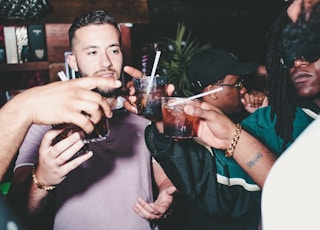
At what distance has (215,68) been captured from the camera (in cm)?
310

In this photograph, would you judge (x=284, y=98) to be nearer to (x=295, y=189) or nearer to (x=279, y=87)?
(x=279, y=87)

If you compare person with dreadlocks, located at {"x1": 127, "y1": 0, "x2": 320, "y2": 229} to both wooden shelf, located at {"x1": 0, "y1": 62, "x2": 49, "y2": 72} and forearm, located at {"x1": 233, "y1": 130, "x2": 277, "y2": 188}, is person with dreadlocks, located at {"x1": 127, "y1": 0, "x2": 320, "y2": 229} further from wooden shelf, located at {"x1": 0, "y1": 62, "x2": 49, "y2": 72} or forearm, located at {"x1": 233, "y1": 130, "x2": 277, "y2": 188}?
wooden shelf, located at {"x1": 0, "y1": 62, "x2": 49, "y2": 72}

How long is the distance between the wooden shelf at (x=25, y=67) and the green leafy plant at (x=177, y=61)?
79.4 inches

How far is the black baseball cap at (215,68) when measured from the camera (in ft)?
10.0

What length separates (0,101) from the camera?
3.84 metres

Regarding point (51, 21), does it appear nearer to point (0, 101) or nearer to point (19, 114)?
point (0, 101)

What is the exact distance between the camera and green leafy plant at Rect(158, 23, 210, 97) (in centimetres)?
521

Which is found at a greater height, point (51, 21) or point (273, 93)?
point (51, 21)

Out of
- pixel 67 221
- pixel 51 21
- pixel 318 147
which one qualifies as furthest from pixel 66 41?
pixel 318 147

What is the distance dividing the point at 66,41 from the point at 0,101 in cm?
121

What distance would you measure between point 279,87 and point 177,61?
11.5 ft

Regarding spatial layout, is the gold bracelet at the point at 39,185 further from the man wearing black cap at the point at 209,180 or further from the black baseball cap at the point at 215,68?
the black baseball cap at the point at 215,68

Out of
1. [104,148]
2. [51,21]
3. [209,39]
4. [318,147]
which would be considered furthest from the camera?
[209,39]

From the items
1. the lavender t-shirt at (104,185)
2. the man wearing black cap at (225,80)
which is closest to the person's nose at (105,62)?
the lavender t-shirt at (104,185)
